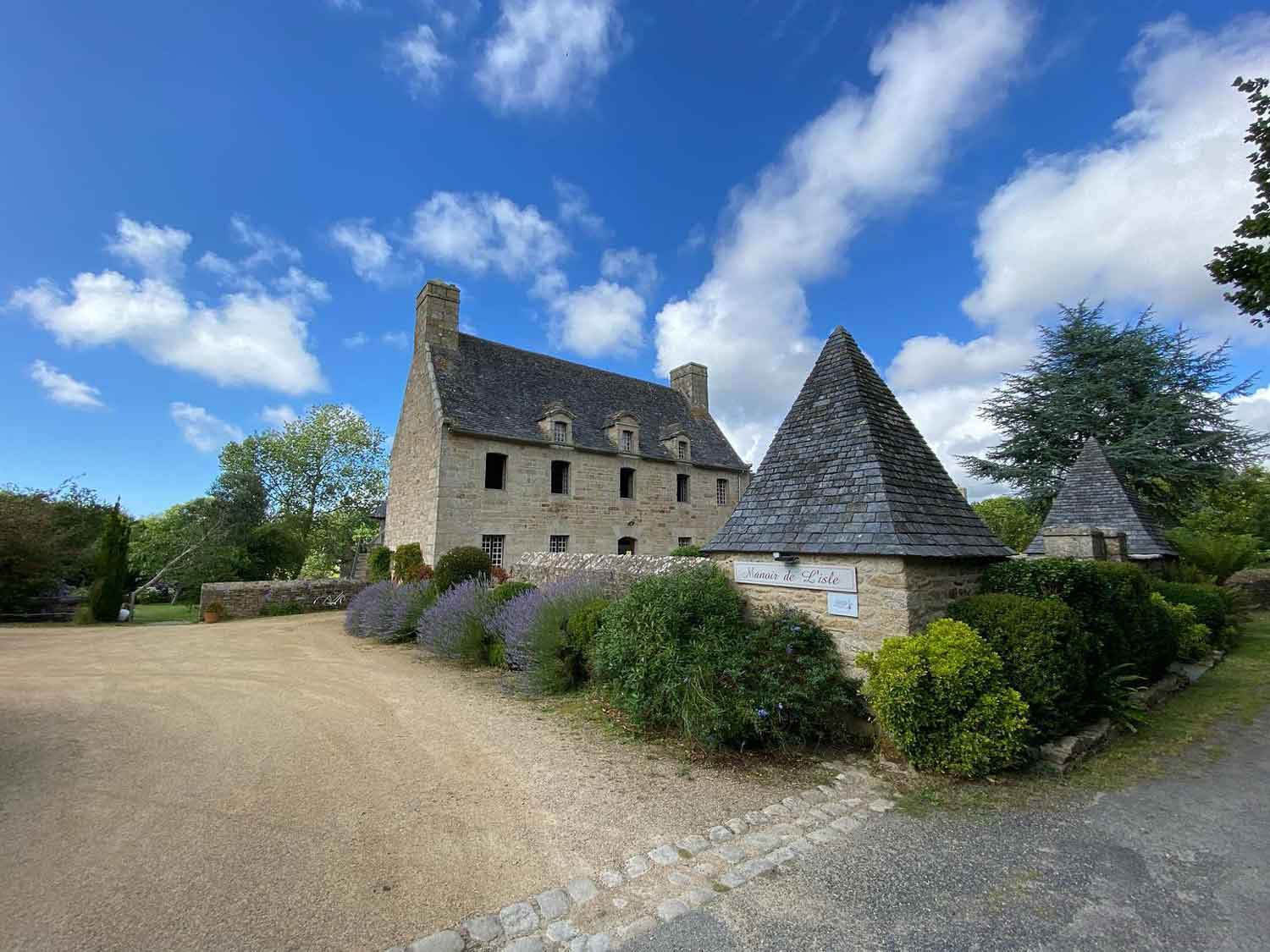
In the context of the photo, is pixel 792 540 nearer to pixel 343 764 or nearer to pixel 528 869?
pixel 528 869

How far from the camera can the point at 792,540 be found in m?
5.30

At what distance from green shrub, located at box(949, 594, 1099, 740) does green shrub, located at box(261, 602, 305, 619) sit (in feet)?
52.3

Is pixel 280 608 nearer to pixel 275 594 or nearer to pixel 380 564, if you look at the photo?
pixel 275 594

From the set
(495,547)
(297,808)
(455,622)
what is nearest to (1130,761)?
(297,808)

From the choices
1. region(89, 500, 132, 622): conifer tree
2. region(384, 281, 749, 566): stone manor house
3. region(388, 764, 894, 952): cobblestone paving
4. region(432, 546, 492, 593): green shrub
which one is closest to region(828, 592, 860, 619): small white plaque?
region(388, 764, 894, 952): cobblestone paving

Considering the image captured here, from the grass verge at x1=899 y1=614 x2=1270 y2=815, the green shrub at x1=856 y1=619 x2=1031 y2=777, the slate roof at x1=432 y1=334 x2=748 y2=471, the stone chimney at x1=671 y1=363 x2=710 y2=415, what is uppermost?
the stone chimney at x1=671 y1=363 x2=710 y2=415

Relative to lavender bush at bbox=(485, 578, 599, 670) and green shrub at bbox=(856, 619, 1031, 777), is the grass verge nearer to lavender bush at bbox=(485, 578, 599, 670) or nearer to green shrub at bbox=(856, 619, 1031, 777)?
green shrub at bbox=(856, 619, 1031, 777)

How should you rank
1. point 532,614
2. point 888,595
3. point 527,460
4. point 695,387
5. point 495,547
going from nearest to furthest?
point 888,595 → point 532,614 → point 495,547 → point 527,460 → point 695,387

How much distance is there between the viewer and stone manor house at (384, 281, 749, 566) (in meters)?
15.2

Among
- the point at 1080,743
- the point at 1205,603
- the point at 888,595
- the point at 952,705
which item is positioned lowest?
the point at 1080,743

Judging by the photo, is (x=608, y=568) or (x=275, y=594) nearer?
(x=608, y=568)

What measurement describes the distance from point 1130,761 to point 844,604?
7.96 ft

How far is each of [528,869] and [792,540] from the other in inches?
142

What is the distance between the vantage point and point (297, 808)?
3369 millimetres
